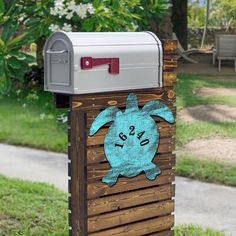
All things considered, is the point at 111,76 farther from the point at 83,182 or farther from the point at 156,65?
the point at 83,182

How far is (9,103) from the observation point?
41.2 ft

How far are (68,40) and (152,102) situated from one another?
2.53ft

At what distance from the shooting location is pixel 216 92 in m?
13.0

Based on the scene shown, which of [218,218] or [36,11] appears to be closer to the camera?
[36,11]

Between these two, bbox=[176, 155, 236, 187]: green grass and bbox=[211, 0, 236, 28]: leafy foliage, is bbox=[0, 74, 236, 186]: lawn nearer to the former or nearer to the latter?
bbox=[176, 155, 236, 187]: green grass

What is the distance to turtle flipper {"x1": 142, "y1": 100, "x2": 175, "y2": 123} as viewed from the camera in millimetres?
4172

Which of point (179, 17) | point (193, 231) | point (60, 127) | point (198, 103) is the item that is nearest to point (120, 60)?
point (193, 231)

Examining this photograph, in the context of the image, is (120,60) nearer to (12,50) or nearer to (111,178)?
(111,178)

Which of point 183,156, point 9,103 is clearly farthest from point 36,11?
point 9,103

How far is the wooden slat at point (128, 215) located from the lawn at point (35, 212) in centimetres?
82

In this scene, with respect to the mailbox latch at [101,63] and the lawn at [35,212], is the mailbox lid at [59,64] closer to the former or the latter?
the mailbox latch at [101,63]

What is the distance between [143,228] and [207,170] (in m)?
3.14

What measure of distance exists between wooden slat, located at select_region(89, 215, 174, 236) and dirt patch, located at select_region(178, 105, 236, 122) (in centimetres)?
590

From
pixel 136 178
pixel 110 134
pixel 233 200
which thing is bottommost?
pixel 233 200
